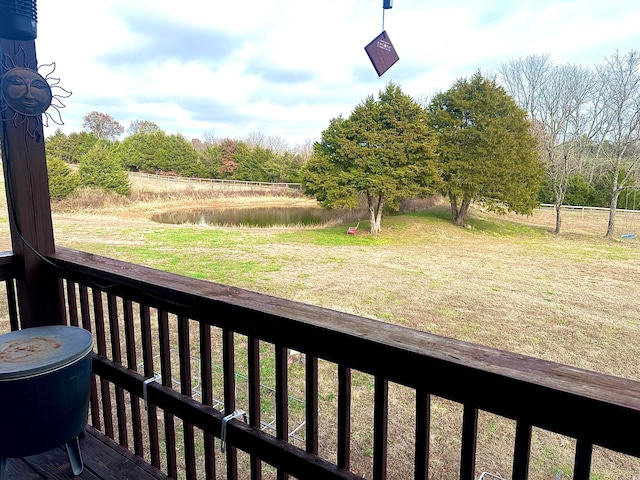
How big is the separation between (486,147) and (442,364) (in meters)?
13.2

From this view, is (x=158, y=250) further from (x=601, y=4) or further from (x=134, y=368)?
(x=601, y=4)

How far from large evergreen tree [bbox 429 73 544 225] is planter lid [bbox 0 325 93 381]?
39.8 feet

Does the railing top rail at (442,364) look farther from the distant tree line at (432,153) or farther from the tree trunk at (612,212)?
the tree trunk at (612,212)

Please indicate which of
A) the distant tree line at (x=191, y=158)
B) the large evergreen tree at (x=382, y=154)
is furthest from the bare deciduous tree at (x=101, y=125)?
the large evergreen tree at (x=382, y=154)

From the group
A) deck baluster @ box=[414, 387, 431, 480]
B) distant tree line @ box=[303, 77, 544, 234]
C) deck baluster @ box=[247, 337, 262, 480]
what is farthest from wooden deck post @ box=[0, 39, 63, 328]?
distant tree line @ box=[303, 77, 544, 234]

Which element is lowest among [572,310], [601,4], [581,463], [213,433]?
[572,310]

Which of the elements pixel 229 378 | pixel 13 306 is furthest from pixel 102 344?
pixel 229 378

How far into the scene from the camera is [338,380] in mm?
887

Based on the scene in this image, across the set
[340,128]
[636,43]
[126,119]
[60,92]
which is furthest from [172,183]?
[60,92]

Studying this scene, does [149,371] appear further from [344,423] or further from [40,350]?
[344,423]

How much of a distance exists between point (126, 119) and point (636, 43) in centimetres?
3494

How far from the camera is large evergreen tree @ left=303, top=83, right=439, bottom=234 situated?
11242 millimetres

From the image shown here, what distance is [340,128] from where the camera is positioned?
11617mm

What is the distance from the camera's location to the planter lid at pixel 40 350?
1171 mm
